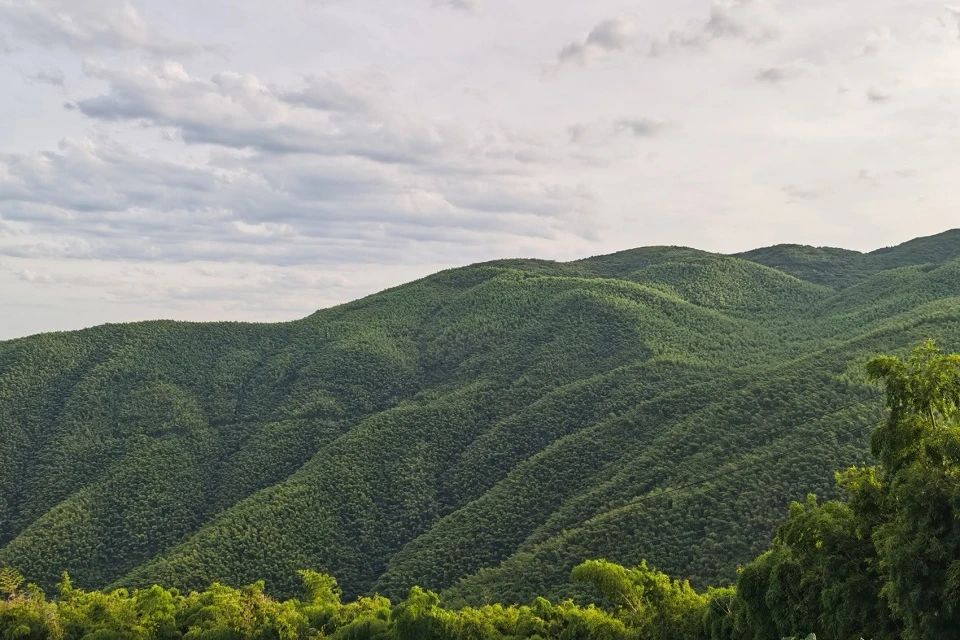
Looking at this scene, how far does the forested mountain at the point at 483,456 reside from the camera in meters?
90.8

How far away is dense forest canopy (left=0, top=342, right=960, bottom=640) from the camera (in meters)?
27.7

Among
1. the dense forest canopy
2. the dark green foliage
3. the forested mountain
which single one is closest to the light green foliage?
the dense forest canopy

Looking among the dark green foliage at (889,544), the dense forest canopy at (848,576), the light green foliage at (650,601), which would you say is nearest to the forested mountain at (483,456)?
the dense forest canopy at (848,576)

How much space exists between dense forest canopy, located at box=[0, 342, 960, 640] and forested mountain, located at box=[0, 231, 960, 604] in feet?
108

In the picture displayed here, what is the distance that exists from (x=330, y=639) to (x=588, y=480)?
66.1 metres

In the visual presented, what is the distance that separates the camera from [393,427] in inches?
6029

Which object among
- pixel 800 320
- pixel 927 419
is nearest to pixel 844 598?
pixel 927 419

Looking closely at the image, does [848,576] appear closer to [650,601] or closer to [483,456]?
[650,601]

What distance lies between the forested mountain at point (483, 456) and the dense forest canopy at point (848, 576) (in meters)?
32.8

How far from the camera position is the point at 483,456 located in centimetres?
14362

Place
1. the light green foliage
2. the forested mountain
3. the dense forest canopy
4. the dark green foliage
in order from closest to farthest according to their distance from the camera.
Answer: the dark green foliage → the dense forest canopy → the light green foliage → the forested mountain

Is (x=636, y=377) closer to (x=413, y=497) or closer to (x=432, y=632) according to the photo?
(x=413, y=497)

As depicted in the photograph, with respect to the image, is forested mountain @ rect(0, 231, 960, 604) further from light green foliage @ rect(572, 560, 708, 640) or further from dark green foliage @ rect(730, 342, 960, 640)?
dark green foliage @ rect(730, 342, 960, 640)

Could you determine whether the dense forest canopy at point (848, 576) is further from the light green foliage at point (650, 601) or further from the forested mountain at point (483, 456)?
the forested mountain at point (483, 456)
